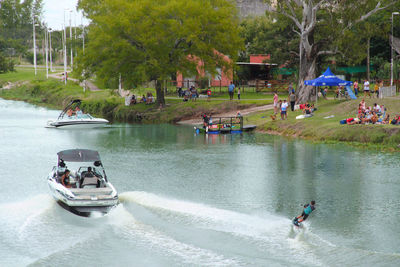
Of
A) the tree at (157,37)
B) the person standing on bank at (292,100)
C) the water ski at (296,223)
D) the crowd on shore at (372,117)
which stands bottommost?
the water ski at (296,223)

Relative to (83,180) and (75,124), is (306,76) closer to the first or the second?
(75,124)

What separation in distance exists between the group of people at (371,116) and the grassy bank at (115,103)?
63.9 ft

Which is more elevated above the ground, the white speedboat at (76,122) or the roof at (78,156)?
the white speedboat at (76,122)

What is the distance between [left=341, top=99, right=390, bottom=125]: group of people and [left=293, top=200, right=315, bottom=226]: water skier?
77.7 ft

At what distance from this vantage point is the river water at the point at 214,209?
69.8 ft

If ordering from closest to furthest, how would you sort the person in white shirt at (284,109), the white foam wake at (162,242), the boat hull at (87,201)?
the white foam wake at (162,242)
the boat hull at (87,201)
the person in white shirt at (284,109)

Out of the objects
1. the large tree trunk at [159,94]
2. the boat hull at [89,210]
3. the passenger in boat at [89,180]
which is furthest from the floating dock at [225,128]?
the boat hull at [89,210]

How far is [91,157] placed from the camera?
30.0 metres

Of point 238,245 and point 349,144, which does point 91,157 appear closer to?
point 238,245

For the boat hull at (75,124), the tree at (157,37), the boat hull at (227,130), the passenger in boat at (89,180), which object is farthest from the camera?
the tree at (157,37)

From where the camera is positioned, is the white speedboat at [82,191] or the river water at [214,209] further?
the white speedboat at [82,191]

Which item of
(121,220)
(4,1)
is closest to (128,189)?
(121,220)

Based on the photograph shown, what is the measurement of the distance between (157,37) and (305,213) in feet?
146

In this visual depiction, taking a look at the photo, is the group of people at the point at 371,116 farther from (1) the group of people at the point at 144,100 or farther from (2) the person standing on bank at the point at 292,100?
(1) the group of people at the point at 144,100
